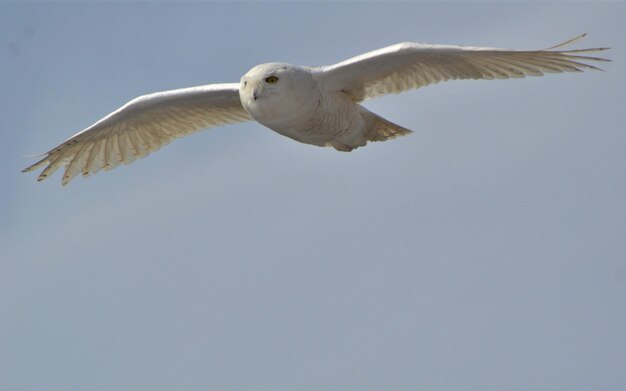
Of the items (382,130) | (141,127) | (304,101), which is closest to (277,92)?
(304,101)

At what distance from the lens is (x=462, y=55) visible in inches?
573

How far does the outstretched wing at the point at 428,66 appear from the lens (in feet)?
46.9

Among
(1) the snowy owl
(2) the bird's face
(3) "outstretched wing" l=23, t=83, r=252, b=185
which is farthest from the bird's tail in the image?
(3) "outstretched wing" l=23, t=83, r=252, b=185

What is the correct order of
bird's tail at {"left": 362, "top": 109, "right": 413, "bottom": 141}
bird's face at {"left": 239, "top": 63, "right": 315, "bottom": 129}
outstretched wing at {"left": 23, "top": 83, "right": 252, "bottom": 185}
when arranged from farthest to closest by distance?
outstretched wing at {"left": 23, "top": 83, "right": 252, "bottom": 185} → bird's tail at {"left": 362, "top": 109, "right": 413, "bottom": 141} → bird's face at {"left": 239, "top": 63, "right": 315, "bottom": 129}

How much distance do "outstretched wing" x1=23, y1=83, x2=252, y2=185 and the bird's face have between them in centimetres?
163

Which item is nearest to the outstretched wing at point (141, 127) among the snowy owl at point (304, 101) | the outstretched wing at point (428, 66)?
the snowy owl at point (304, 101)

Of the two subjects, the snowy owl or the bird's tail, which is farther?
the bird's tail

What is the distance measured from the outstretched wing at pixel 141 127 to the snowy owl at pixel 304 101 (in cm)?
1

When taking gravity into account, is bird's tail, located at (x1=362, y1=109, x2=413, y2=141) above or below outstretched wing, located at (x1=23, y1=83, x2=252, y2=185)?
below

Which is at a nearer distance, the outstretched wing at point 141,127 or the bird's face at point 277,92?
the bird's face at point 277,92

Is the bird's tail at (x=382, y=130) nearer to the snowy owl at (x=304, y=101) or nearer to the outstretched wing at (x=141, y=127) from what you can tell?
the snowy owl at (x=304, y=101)

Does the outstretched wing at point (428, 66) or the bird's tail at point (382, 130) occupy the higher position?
the outstretched wing at point (428, 66)

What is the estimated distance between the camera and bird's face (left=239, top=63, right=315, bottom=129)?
45.5ft

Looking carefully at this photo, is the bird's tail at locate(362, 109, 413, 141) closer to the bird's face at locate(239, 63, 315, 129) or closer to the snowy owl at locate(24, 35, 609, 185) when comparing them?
the snowy owl at locate(24, 35, 609, 185)
